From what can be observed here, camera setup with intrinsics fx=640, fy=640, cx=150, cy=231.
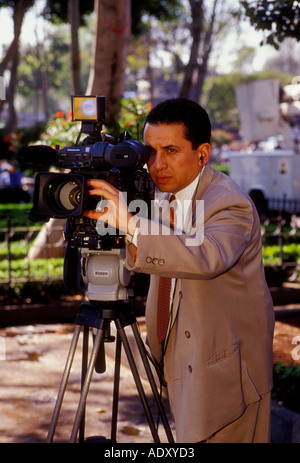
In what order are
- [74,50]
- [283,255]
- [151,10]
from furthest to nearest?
[151,10] < [74,50] < [283,255]

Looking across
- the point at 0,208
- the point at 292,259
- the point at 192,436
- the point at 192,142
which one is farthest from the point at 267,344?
the point at 0,208

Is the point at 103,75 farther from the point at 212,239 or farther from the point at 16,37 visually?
the point at 16,37

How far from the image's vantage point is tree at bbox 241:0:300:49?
16.0 feet

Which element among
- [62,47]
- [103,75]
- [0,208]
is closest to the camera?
[103,75]

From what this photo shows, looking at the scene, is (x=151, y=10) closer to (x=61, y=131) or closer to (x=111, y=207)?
(x=61, y=131)

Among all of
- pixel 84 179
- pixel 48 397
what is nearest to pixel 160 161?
pixel 84 179

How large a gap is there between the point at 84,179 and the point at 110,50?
6721mm

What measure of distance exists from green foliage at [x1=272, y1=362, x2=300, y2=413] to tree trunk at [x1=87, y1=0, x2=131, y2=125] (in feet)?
15.9

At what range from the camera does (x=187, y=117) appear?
7.44 ft

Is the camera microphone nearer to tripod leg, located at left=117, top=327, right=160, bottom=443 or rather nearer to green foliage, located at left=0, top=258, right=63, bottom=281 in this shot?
tripod leg, located at left=117, top=327, right=160, bottom=443

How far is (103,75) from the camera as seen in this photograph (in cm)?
868

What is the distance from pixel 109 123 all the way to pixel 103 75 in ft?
3.70
